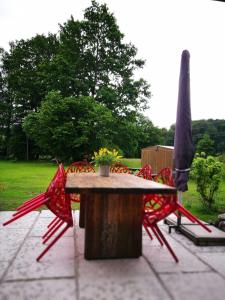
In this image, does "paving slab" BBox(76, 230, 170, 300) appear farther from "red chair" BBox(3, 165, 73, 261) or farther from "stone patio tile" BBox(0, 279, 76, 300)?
"red chair" BBox(3, 165, 73, 261)

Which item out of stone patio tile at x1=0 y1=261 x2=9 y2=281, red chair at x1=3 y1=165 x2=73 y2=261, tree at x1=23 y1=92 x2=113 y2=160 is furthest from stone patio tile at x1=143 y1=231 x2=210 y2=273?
tree at x1=23 y1=92 x2=113 y2=160

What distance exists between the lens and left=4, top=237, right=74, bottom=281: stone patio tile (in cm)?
236

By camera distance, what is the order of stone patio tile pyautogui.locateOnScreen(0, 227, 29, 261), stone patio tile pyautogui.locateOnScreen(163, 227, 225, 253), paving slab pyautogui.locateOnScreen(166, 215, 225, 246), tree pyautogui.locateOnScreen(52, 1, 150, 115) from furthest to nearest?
1. tree pyautogui.locateOnScreen(52, 1, 150, 115)
2. paving slab pyautogui.locateOnScreen(166, 215, 225, 246)
3. stone patio tile pyautogui.locateOnScreen(163, 227, 225, 253)
4. stone patio tile pyautogui.locateOnScreen(0, 227, 29, 261)

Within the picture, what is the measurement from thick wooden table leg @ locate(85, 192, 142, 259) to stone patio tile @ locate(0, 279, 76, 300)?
534 millimetres

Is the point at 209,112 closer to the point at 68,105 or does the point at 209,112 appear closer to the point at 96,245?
the point at 68,105

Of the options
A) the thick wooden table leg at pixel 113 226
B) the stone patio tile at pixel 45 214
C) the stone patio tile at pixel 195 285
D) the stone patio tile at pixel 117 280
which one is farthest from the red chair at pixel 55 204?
Result: the stone patio tile at pixel 45 214

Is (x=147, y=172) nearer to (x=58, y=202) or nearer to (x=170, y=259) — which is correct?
(x=170, y=259)

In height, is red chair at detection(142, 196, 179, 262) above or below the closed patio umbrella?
below

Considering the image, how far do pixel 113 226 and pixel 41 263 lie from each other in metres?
0.79

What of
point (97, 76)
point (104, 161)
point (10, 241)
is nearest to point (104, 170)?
point (104, 161)

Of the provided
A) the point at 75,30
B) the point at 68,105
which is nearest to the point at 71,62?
the point at 75,30

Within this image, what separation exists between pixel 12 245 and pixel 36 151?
2390 centimetres

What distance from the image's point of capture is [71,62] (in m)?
20.4

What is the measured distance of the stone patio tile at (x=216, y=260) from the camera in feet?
8.47
